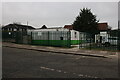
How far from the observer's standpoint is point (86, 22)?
4109 cm

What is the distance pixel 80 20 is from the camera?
42.0 meters

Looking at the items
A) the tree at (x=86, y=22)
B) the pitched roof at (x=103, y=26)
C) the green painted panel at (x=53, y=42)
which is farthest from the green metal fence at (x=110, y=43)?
the pitched roof at (x=103, y=26)

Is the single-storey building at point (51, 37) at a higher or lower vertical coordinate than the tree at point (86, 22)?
lower

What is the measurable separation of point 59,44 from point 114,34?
832 centimetres

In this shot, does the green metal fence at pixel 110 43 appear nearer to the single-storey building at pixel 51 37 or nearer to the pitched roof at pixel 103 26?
the single-storey building at pixel 51 37

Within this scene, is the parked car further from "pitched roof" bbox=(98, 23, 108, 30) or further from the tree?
"pitched roof" bbox=(98, 23, 108, 30)

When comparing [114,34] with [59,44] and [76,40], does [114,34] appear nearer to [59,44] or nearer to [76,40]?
[59,44]

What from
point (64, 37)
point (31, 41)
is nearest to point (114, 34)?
point (64, 37)

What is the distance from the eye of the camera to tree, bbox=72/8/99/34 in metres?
40.7

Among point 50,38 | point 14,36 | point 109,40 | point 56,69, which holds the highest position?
point 14,36

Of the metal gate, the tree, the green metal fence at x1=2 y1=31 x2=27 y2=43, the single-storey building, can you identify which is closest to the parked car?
the single-storey building

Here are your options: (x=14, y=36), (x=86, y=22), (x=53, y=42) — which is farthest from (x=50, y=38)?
(x=86, y=22)

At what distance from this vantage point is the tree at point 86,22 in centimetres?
4066

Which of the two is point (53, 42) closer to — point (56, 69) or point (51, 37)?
point (51, 37)
